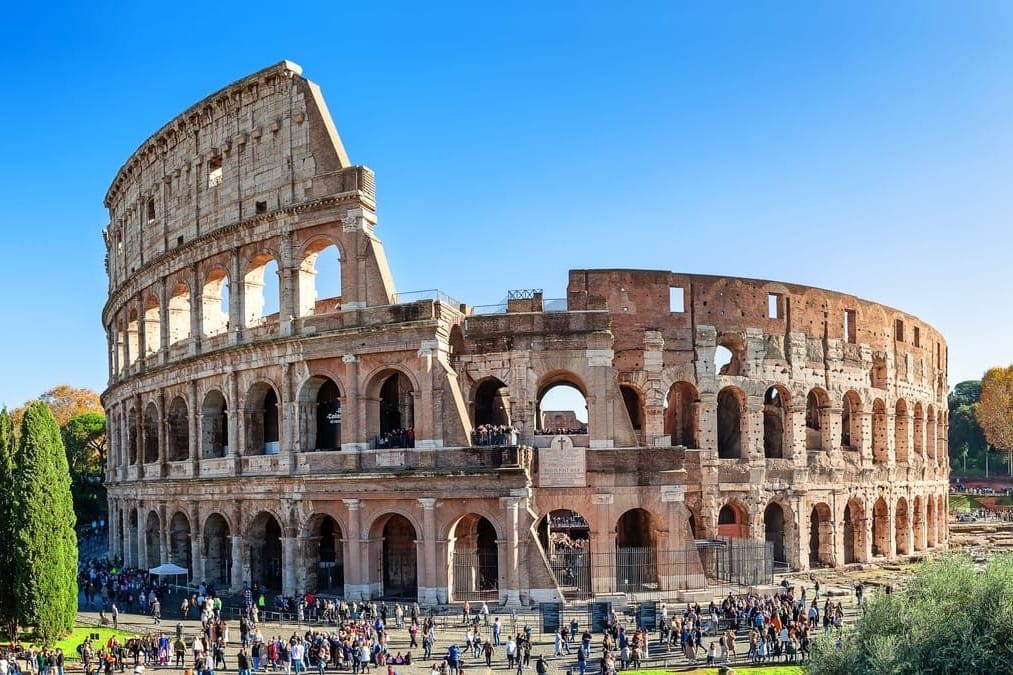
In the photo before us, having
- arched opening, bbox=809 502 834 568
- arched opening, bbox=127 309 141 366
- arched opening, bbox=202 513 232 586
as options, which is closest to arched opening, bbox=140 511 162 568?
arched opening, bbox=202 513 232 586

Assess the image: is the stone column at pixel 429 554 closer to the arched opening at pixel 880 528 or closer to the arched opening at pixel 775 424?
the arched opening at pixel 775 424

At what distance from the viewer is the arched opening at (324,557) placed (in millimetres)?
29859

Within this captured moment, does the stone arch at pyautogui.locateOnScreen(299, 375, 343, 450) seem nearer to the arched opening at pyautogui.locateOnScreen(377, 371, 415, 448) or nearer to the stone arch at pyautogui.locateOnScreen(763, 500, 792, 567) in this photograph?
the arched opening at pyautogui.locateOnScreen(377, 371, 415, 448)

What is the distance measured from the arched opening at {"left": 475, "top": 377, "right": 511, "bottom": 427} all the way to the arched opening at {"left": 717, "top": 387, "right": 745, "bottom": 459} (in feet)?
28.6

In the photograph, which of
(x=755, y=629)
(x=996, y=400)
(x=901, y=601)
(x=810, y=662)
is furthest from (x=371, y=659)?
(x=996, y=400)

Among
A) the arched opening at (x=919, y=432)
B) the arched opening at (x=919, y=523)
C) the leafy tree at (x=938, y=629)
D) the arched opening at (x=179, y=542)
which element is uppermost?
the arched opening at (x=919, y=432)

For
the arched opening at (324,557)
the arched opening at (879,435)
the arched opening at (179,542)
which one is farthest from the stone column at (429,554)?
the arched opening at (879,435)

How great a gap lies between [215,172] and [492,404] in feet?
44.2

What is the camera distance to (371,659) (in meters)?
22.4

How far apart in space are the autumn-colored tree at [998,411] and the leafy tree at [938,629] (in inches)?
2331

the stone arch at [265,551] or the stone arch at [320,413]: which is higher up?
the stone arch at [320,413]

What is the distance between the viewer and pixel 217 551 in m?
33.5

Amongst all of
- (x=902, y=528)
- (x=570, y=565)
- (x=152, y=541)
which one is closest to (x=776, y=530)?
(x=902, y=528)

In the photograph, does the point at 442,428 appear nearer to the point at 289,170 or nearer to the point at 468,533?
the point at 468,533
